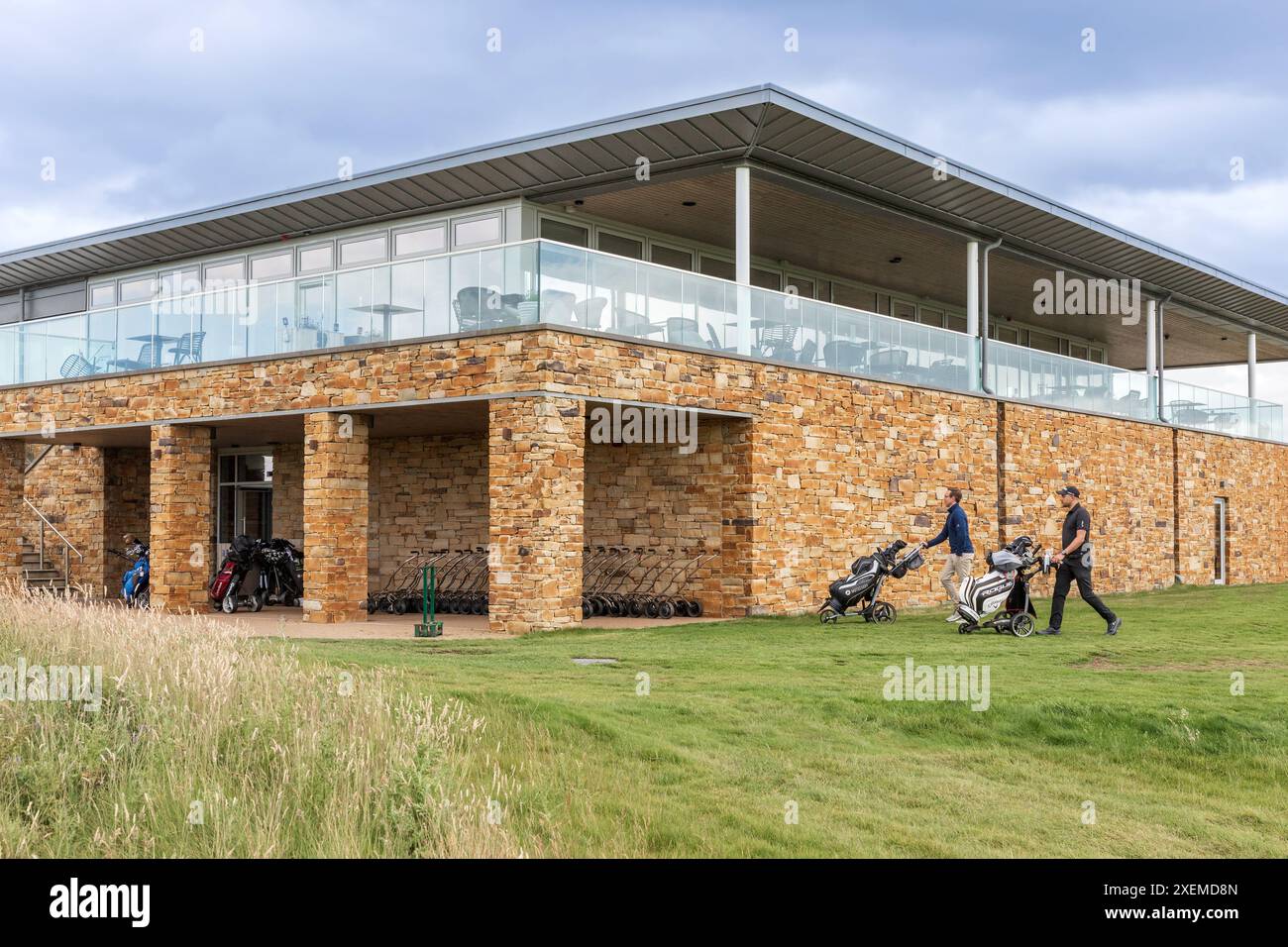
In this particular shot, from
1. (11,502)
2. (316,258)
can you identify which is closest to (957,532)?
(316,258)

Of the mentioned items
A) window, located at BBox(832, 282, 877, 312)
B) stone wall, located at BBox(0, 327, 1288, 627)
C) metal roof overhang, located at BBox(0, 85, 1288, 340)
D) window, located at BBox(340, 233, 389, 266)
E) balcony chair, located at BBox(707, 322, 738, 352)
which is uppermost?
metal roof overhang, located at BBox(0, 85, 1288, 340)

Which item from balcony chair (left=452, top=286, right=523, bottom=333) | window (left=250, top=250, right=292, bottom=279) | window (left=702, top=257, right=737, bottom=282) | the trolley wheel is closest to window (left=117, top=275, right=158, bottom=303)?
window (left=250, top=250, right=292, bottom=279)

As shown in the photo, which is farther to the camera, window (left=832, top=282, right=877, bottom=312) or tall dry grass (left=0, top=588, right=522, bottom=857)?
window (left=832, top=282, right=877, bottom=312)

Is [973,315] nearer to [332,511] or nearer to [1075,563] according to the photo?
[1075,563]

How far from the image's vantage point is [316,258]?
24609mm

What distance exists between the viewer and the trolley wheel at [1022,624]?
15.1 metres

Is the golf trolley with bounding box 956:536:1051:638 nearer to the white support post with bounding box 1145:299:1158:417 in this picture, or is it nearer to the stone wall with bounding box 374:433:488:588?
the stone wall with bounding box 374:433:488:588

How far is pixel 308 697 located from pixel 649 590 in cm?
1193

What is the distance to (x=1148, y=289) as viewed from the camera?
2991cm

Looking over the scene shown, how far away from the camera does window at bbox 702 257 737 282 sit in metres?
24.0

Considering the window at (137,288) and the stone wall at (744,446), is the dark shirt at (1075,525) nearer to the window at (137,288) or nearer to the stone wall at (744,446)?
the stone wall at (744,446)

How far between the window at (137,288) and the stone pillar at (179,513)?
7128mm

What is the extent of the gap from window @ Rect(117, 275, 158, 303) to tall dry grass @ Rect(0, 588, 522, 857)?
2010cm
